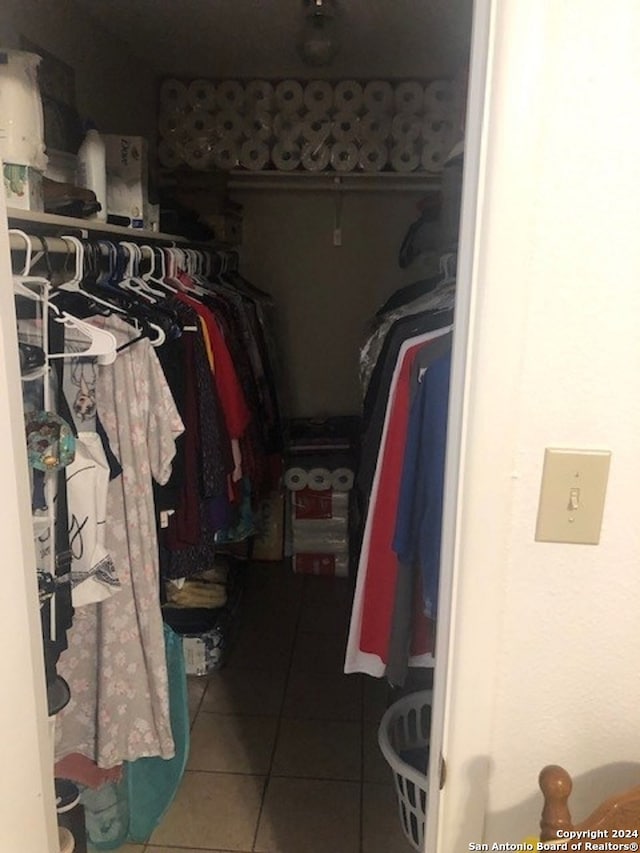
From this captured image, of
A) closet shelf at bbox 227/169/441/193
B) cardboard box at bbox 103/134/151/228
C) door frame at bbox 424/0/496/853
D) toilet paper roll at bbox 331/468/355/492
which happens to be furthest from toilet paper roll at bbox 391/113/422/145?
door frame at bbox 424/0/496/853

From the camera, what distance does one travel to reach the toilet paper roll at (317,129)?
124 inches

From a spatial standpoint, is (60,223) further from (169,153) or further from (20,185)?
(169,153)

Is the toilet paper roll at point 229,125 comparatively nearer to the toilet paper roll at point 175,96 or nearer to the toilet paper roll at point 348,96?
the toilet paper roll at point 175,96

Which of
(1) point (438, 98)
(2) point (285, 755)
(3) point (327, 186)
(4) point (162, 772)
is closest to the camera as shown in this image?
(4) point (162, 772)

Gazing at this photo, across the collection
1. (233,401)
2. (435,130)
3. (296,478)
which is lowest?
(296,478)

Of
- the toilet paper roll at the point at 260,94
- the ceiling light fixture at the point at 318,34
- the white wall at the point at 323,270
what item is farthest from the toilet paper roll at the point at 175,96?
the ceiling light fixture at the point at 318,34

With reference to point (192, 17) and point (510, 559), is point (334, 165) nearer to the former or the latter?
point (192, 17)

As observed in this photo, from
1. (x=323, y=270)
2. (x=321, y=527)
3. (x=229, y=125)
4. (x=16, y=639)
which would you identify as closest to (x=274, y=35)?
(x=229, y=125)

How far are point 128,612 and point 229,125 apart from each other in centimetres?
235

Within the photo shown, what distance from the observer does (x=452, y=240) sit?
243cm

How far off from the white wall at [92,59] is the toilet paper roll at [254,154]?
435mm

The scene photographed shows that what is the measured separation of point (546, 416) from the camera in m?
0.81

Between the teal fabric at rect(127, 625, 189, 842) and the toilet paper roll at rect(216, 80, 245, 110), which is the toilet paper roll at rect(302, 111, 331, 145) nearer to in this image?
the toilet paper roll at rect(216, 80, 245, 110)

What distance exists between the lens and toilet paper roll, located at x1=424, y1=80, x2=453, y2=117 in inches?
121
